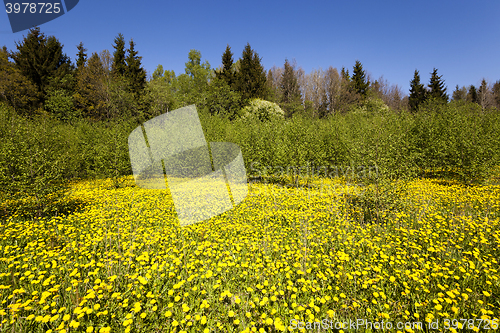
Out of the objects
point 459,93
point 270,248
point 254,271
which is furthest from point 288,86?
point 459,93

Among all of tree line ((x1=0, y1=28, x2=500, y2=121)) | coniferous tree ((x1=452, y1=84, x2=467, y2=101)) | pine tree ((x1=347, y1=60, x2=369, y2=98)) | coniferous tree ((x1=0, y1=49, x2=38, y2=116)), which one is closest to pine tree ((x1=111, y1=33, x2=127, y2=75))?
tree line ((x1=0, y1=28, x2=500, y2=121))

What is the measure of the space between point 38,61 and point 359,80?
209 feet

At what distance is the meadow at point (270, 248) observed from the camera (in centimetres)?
307

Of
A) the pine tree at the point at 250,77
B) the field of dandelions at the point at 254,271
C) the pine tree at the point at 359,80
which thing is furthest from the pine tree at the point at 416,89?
the field of dandelions at the point at 254,271

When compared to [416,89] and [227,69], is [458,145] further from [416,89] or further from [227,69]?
[416,89]

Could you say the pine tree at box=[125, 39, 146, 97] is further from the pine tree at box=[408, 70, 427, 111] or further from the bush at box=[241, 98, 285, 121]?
the pine tree at box=[408, 70, 427, 111]

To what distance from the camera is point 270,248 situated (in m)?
5.16

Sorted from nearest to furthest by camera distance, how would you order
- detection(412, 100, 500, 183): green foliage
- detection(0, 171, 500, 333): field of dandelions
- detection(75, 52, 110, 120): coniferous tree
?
1. detection(0, 171, 500, 333): field of dandelions
2. detection(412, 100, 500, 183): green foliage
3. detection(75, 52, 110, 120): coniferous tree

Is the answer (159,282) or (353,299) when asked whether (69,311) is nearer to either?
(159,282)

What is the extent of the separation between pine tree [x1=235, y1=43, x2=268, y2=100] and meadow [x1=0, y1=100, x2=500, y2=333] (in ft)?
78.4

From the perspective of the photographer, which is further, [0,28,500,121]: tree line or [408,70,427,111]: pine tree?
[408,70,427,111]: pine tree

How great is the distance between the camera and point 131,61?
4072cm

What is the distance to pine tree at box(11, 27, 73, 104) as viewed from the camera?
30797 millimetres

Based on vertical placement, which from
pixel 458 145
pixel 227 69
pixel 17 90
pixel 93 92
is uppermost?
pixel 227 69
